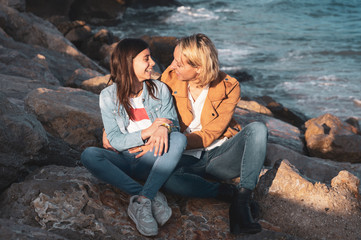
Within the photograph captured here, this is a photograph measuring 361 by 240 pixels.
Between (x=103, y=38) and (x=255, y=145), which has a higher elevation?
(x=255, y=145)

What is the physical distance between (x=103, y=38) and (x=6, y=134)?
1180 cm

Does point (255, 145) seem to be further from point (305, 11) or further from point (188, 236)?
point (305, 11)

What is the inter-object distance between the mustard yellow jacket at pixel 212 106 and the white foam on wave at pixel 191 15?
2159 cm

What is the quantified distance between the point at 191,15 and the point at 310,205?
955 inches

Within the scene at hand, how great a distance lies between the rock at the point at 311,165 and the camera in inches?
207

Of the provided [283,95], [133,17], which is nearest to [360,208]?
[283,95]

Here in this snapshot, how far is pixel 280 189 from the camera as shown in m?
3.29

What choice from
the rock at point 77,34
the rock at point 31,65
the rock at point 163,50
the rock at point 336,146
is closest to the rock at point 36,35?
the rock at point 31,65

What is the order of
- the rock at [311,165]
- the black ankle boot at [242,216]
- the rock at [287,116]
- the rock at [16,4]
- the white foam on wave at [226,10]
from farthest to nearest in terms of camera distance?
1. the white foam on wave at [226,10]
2. the rock at [16,4]
3. the rock at [287,116]
4. the rock at [311,165]
5. the black ankle boot at [242,216]

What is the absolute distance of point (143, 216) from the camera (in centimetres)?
284

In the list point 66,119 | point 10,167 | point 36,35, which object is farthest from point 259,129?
point 36,35

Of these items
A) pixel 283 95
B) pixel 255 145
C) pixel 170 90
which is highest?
pixel 170 90

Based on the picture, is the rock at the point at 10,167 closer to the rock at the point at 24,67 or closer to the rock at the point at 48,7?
the rock at the point at 24,67

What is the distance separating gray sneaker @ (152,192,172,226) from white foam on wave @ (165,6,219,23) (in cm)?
2237
